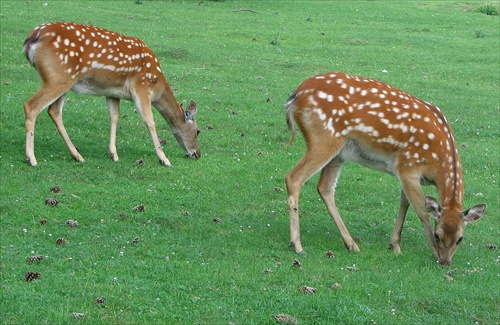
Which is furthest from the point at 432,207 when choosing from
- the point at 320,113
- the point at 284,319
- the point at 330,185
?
the point at 284,319

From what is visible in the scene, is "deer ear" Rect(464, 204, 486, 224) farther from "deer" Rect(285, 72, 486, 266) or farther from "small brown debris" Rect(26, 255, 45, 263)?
"small brown debris" Rect(26, 255, 45, 263)

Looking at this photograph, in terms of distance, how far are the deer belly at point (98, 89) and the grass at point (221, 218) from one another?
869mm

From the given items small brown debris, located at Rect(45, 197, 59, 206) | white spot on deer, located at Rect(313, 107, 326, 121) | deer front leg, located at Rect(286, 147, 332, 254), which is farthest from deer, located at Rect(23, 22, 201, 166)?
white spot on deer, located at Rect(313, 107, 326, 121)

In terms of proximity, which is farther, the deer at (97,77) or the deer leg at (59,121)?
the deer leg at (59,121)

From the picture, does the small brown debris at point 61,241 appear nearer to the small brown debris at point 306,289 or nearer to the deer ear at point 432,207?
the small brown debris at point 306,289

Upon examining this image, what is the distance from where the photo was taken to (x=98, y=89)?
444 inches

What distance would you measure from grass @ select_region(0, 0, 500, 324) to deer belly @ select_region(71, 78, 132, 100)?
87 cm

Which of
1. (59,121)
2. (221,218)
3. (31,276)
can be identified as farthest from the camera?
(59,121)

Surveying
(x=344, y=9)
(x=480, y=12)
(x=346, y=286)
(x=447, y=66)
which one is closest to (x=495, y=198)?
(x=346, y=286)

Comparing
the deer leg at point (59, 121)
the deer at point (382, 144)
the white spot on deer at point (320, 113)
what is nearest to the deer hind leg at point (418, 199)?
the deer at point (382, 144)

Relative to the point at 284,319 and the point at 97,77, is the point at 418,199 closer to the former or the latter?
the point at 284,319

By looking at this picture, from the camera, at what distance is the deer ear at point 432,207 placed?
8.21 meters

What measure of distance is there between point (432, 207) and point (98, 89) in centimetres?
530

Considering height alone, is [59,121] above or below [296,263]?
below
